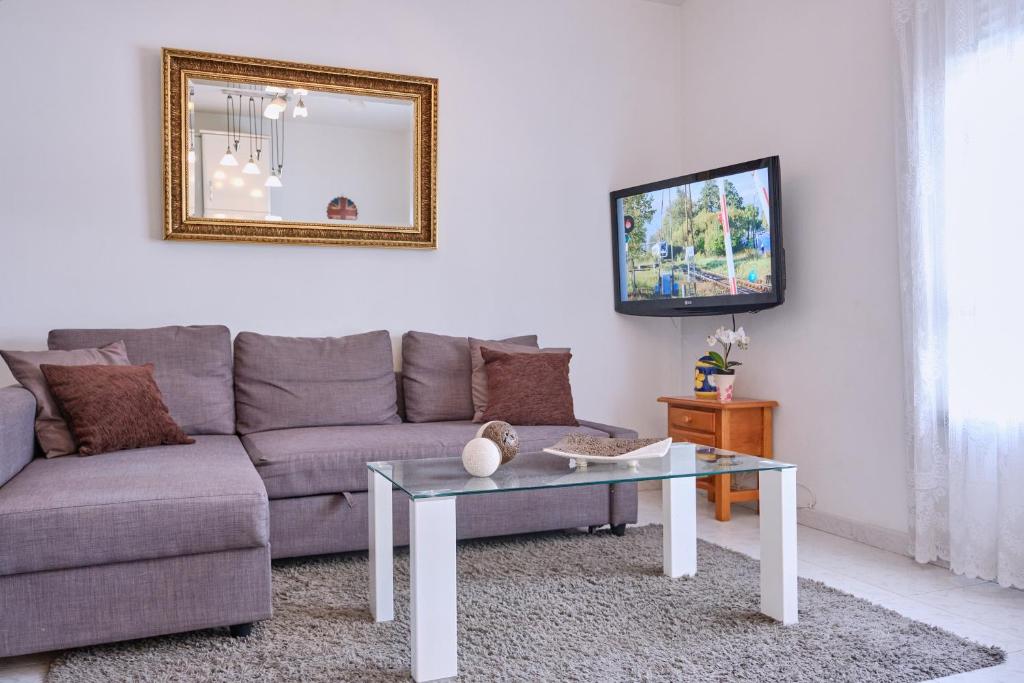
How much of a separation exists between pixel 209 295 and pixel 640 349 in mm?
2289

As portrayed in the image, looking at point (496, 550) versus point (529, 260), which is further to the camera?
point (529, 260)

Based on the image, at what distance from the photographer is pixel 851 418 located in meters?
3.63

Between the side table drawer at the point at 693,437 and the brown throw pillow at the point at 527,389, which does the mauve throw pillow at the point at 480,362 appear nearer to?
the brown throw pillow at the point at 527,389

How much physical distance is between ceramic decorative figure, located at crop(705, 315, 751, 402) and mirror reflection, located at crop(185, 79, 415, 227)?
163 cm

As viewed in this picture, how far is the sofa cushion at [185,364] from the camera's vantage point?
135 inches

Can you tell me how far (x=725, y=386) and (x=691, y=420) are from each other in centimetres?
24

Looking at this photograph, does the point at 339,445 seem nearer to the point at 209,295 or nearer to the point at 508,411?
the point at 508,411

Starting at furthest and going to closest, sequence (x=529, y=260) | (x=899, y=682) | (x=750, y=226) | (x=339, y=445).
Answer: (x=529, y=260) < (x=750, y=226) < (x=339, y=445) < (x=899, y=682)

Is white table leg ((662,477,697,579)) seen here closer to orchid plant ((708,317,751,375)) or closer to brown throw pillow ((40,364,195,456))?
orchid plant ((708,317,751,375))

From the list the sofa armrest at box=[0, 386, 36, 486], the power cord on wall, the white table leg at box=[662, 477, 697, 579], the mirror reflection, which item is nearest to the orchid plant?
the power cord on wall

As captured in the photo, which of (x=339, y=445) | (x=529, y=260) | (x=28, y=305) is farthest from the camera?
(x=529, y=260)

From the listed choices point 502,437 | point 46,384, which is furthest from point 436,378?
point 46,384

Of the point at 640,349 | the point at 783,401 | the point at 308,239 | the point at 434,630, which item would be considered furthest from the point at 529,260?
the point at 434,630

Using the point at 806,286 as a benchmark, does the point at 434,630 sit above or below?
below
